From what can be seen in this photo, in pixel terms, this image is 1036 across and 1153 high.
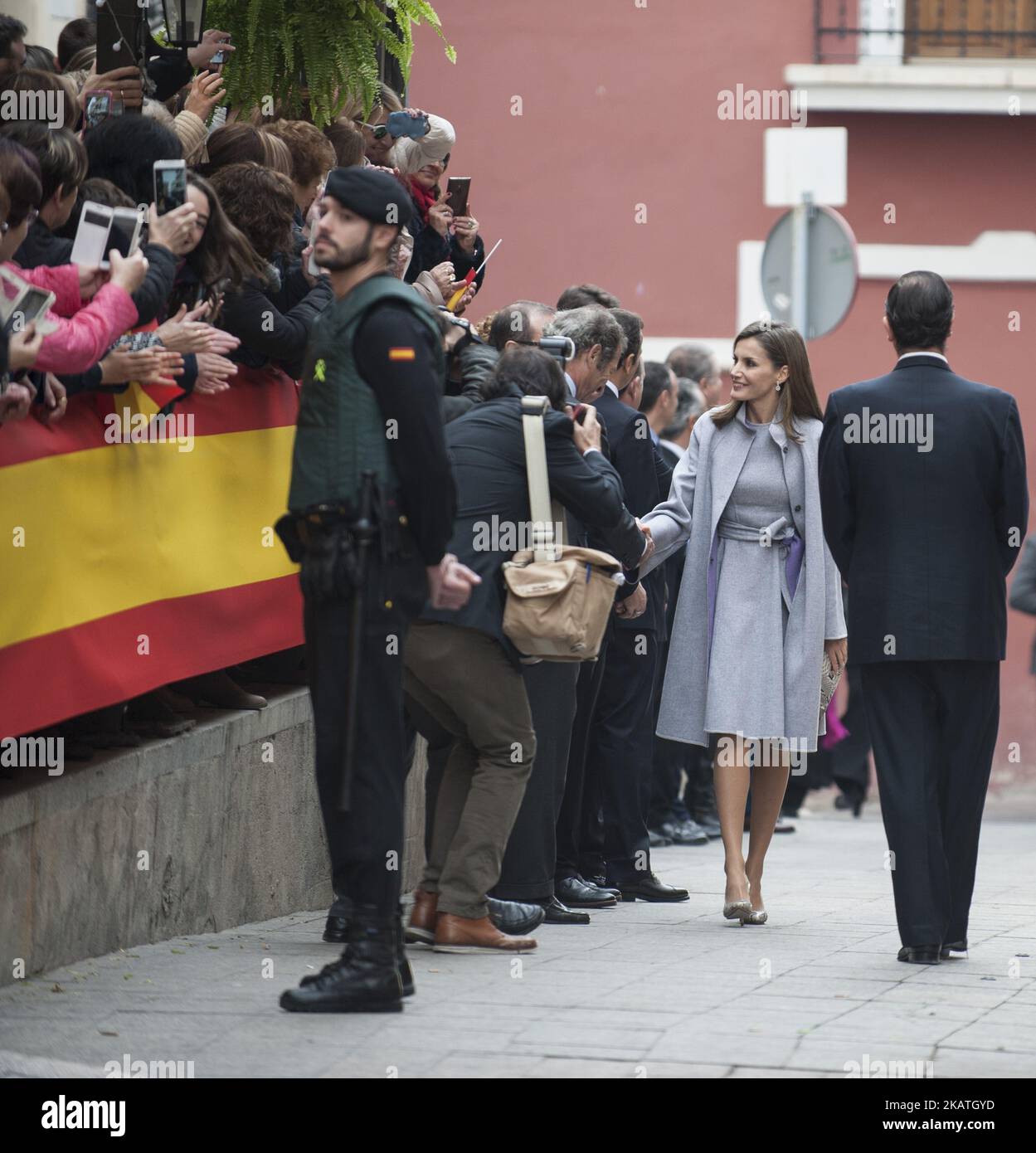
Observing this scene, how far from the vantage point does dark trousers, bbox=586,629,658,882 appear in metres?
9.00

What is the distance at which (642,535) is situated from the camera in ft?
25.4

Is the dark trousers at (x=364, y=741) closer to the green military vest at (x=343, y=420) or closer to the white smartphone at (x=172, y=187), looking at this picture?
the green military vest at (x=343, y=420)

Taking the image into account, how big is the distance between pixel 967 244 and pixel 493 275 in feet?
12.4

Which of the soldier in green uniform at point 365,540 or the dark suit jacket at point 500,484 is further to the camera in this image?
the dark suit jacket at point 500,484

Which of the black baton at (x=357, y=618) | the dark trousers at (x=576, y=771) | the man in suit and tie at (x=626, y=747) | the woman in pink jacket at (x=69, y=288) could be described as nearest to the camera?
the black baton at (x=357, y=618)

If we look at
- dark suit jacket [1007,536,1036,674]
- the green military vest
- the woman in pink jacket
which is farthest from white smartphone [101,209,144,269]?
dark suit jacket [1007,536,1036,674]

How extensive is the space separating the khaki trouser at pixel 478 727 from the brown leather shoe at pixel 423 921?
121 mm

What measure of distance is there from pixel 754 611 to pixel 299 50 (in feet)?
9.04

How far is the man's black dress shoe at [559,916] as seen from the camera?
26.3 ft

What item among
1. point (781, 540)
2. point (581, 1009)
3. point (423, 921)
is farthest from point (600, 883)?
point (581, 1009)

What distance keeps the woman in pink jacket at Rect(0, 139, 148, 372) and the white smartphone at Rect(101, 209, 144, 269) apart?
12cm

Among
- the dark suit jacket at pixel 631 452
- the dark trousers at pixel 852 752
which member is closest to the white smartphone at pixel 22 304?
the dark suit jacket at pixel 631 452

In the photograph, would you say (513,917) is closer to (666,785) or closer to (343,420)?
(343,420)

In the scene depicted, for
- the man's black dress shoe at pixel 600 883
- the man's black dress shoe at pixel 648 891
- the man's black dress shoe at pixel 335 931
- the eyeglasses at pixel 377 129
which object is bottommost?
the man's black dress shoe at pixel 648 891
